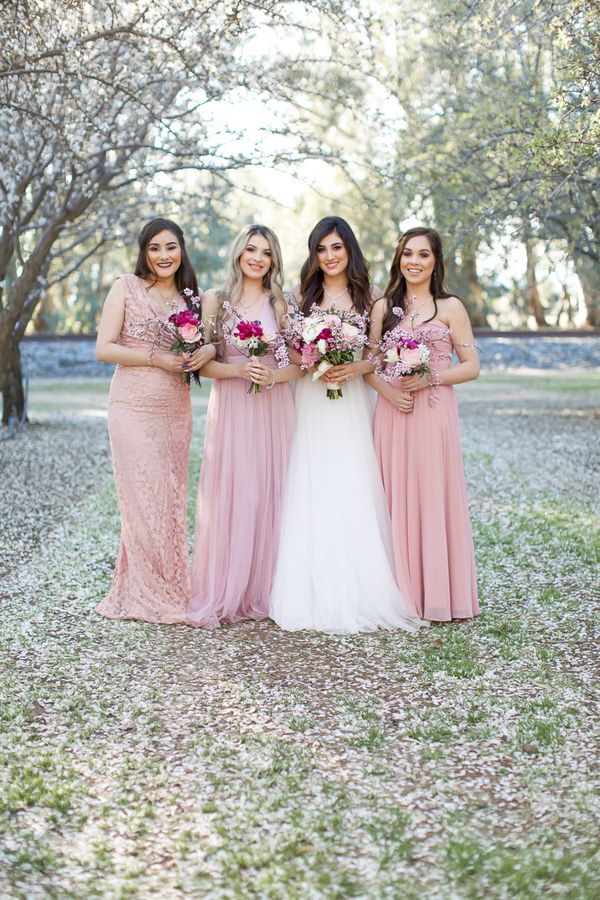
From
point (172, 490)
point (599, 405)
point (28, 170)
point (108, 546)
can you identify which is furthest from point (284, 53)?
point (599, 405)

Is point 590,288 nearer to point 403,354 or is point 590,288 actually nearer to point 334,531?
point 403,354

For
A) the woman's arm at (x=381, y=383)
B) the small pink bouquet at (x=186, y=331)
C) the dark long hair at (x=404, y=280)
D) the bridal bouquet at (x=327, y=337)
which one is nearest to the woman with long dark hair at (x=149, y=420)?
the small pink bouquet at (x=186, y=331)

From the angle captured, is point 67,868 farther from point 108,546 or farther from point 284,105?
point 284,105

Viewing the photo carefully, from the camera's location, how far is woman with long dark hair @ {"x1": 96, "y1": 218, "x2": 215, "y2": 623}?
222 inches

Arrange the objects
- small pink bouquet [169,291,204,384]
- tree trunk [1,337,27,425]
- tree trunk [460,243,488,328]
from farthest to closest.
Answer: tree trunk [460,243,488,328] < tree trunk [1,337,27,425] < small pink bouquet [169,291,204,384]

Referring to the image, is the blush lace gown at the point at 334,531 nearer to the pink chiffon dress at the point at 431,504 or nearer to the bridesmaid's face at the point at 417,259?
the pink chiffon dress at the point at 431,504

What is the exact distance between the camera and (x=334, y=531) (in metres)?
5.52

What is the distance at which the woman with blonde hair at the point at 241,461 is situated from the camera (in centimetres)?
562

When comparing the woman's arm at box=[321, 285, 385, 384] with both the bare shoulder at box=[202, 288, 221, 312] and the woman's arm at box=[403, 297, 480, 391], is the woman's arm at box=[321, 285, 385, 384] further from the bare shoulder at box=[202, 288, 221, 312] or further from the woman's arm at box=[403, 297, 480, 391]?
the bare shoulder at box=[202, 288, 221, 312]

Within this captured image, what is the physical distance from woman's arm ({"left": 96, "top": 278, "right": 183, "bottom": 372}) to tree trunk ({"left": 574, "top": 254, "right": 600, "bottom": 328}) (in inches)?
957

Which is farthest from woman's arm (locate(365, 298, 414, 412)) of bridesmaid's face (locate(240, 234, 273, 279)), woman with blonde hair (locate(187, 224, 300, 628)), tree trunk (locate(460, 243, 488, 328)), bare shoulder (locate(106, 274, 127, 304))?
tree trunk (locate(460, 243, 488, 328))

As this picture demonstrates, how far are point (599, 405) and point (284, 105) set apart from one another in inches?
415

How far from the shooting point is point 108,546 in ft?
25.7

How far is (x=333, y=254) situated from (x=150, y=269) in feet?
3.47
